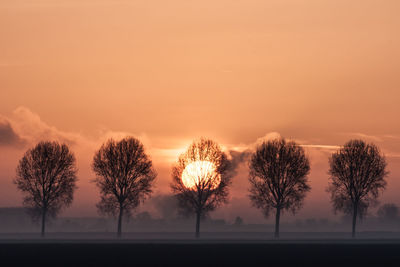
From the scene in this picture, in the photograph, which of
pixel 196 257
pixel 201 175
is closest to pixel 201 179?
pixel 201 175

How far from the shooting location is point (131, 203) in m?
126

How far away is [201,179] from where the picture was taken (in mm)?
131875

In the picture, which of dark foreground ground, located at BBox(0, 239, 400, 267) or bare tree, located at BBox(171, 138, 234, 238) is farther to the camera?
bare tree, located at BBox(171, 138, 234, 238)

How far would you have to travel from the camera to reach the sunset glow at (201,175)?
432ft

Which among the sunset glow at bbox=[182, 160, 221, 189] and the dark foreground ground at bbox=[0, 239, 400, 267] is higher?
the sunset glow at bbox=[182, 160, 221, 189]

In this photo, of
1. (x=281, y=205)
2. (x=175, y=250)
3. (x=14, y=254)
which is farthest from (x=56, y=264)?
(x=281, y=205)

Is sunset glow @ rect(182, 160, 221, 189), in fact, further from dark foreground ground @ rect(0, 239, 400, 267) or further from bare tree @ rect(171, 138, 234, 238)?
dark foreground ground @ rect(0, 239, 400, 267)

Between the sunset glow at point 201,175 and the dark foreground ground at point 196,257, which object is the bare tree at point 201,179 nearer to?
the sunset glow at point 201,175

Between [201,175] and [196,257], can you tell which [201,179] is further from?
[196,257]

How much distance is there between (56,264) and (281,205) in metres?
73.7

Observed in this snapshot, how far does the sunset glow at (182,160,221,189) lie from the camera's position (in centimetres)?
13162

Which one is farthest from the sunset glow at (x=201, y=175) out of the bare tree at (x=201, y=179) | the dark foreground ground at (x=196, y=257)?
the dark foreground ground at (x=196, y=257)

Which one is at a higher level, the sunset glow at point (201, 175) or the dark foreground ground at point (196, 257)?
the sunset glow at point (201, 175)

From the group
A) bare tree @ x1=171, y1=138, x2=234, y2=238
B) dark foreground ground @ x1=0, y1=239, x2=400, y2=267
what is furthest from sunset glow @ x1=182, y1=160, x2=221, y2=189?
dark foreground ground @ x1=0, y1=239, x2=400, y2=267
